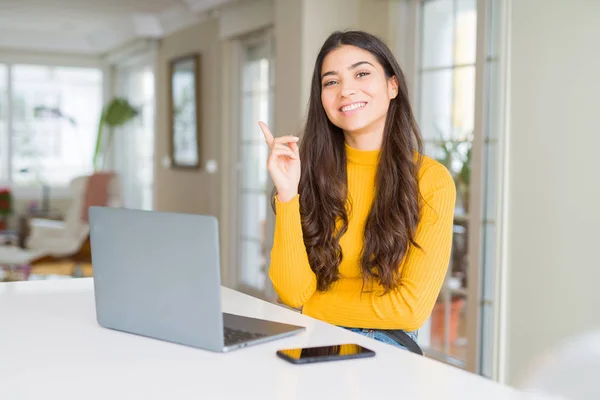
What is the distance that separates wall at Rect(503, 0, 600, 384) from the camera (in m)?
2.97

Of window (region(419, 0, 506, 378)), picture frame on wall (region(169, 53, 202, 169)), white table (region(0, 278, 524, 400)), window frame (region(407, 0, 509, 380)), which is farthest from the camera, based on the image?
picture frame on wall (region(169, 53, 202, 169))

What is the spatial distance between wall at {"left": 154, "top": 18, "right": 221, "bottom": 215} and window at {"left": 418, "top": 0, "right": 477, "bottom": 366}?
2.88 meters

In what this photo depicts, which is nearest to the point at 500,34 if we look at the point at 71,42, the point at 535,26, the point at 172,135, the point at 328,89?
the point at 535,26

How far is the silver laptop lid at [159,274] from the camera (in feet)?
4.12

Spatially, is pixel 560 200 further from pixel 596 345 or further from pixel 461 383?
pixel 596 345

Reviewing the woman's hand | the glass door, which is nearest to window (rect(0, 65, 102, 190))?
the glass door

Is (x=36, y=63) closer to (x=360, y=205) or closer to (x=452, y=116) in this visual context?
(x=452, y=116)

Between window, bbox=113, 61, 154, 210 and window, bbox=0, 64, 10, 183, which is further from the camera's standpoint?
window, bbox=0, 64, 10, 183

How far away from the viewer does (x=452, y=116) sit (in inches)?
154

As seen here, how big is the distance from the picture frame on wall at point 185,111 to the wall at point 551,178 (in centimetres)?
414

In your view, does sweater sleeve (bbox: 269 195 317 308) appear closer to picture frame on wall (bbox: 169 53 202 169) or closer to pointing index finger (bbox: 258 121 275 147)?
pointing index finger (bbox: 258 121 275 147)

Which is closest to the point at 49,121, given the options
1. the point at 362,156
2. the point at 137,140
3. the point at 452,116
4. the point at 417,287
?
the point at 137,140

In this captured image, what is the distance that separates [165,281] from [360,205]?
72cm

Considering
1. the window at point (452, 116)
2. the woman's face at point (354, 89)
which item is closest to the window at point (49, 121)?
the window at point (452, 116)
